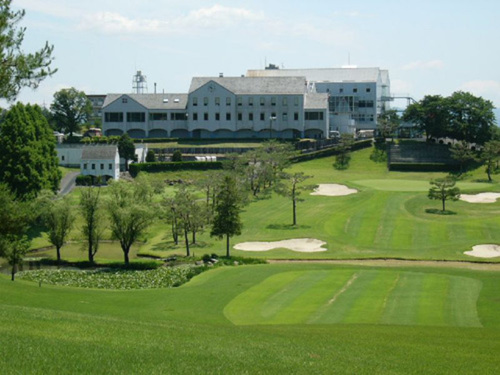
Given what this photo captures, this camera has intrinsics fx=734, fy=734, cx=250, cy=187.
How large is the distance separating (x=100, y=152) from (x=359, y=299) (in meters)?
63.4

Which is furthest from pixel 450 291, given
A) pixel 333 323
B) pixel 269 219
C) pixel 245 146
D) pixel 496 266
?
pixel 245 146

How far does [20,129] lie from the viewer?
234 ft

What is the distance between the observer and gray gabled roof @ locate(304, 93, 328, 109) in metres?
118

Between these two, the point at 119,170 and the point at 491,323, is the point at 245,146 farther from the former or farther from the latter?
the point at 491,323

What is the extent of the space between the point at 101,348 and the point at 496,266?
3751 centimetres

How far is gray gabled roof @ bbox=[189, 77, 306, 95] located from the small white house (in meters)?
30.2

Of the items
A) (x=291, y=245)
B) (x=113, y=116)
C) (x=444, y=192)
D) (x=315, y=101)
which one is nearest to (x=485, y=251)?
(x=291, y=245)

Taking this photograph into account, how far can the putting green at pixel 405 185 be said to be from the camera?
7962 centimetres

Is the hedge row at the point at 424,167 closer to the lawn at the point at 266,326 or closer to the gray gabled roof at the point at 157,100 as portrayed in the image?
the gray gabled roof at the point at 157,100

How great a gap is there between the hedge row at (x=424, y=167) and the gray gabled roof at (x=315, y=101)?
2551cm

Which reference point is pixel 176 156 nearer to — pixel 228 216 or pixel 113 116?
pixel 113 116

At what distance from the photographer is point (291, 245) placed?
58844mm

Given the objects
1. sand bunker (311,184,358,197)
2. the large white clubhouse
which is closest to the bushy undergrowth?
sand bunker (311,184,358,197)

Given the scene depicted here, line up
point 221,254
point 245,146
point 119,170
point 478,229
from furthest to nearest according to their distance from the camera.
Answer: point 245,146 → point 119,170 → point 478,229 → point 221,254
